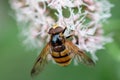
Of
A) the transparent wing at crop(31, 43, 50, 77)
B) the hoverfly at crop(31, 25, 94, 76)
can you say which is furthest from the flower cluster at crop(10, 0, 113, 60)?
the transparent wing at crop(31, 43, 50, 77)

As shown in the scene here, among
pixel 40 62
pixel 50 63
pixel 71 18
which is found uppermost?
pixel 71 18

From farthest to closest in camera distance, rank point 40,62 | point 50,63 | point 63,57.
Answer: point 50,63, point 40,62, point 63,57

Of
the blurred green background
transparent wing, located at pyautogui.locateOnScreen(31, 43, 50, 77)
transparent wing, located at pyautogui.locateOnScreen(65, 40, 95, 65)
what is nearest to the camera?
transparent wing, located at pyautogui.locateOnScreen(65, 40, 95, 65)

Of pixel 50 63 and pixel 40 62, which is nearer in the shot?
pixel 40 62

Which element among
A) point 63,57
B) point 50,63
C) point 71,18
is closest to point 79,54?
point 63,57

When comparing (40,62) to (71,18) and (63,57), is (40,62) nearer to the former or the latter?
(63,57)

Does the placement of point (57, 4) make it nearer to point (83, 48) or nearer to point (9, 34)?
point (83, 48)

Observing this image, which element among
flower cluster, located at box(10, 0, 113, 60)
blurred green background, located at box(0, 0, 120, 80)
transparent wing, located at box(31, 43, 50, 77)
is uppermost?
flower cluster, located at box(10, 0, 113, 60)

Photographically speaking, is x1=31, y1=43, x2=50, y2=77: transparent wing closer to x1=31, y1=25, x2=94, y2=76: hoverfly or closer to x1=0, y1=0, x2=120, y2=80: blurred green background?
x1=31, y1=25, x2=94, y2=76: hoverfly
